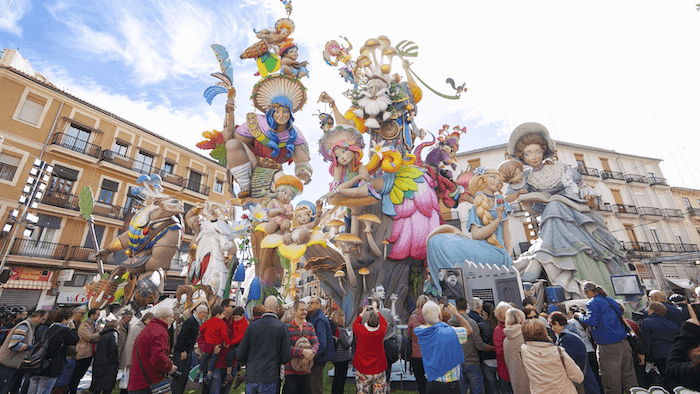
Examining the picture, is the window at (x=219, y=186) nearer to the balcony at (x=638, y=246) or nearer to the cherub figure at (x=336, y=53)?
the cherub figure at (x=336, y=53)

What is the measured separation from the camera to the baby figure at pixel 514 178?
8.93 meters

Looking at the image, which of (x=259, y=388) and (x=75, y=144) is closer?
(x=259, y=388)

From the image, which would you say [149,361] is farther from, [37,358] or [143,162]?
[143,162]

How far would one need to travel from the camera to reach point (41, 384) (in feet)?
13.6

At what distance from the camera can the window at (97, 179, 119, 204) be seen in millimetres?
18625

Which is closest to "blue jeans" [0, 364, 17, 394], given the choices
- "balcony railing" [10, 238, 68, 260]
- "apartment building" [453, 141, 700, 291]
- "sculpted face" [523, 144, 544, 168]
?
"sculpted face" [523, 144, 544, 168]

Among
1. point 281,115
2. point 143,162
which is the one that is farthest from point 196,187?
point 281,115

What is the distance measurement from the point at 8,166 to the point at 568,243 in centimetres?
2274

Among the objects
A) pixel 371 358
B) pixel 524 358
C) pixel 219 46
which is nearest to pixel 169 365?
pixel 371 358

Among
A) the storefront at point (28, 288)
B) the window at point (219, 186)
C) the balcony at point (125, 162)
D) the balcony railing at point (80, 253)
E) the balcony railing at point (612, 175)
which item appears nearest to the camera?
the storefront at point (28, 288)

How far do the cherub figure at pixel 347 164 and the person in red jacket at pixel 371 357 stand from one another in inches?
188

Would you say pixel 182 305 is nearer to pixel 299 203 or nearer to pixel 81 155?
pixel 299 203

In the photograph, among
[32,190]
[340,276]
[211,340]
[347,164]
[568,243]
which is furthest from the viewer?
[32,190]

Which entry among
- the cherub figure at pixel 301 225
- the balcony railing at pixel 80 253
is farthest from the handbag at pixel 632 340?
the balcony railing at pixel 80 253
